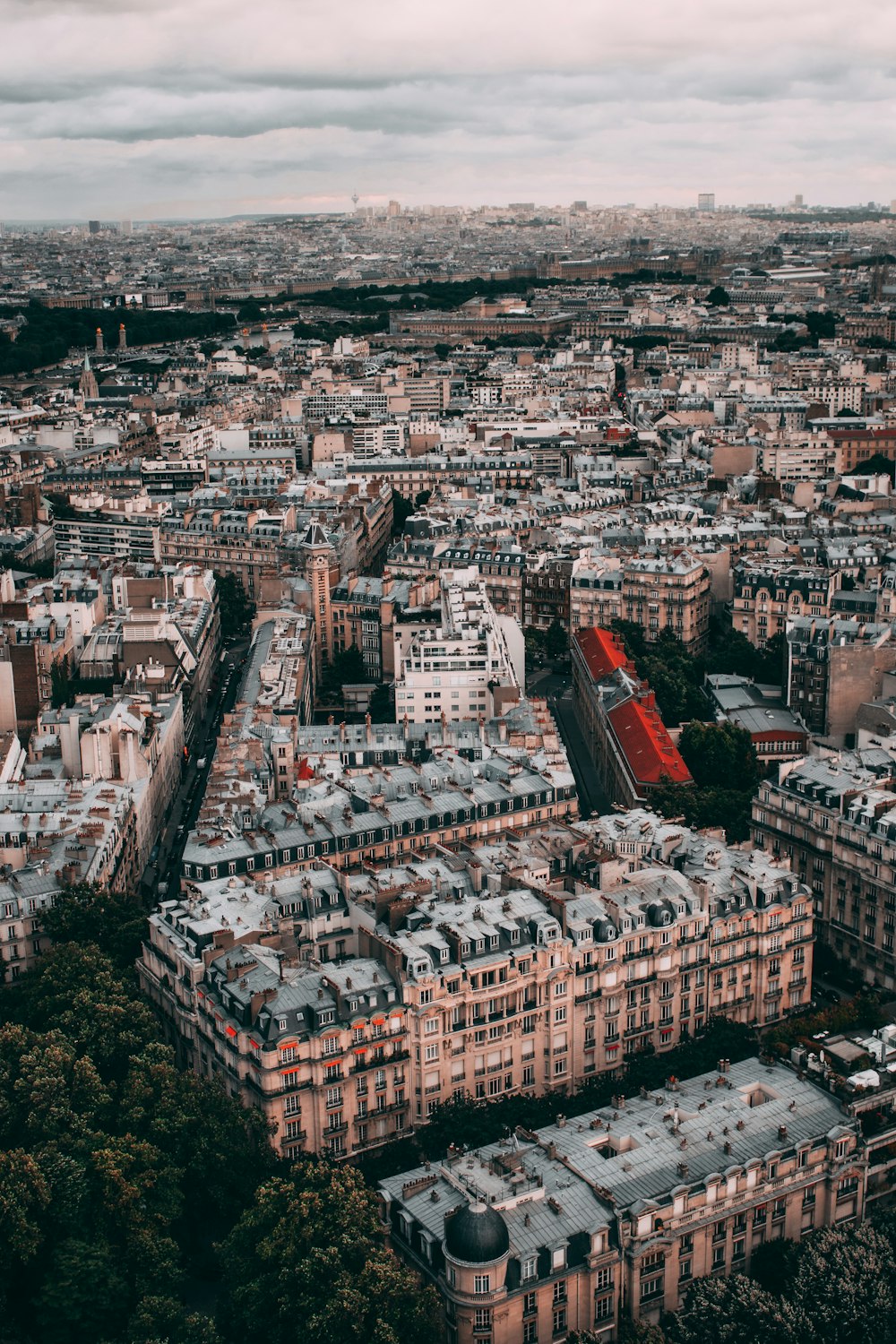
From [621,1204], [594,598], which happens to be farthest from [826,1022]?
[594,598]

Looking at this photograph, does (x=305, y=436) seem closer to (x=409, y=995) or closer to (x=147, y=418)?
(x=147, y=418)

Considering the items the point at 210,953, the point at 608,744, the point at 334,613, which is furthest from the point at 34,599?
the point at 210,953

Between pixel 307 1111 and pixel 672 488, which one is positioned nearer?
pixel 307 1111

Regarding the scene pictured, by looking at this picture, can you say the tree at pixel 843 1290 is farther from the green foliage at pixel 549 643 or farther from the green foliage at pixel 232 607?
the green foliage at pixel 232 607

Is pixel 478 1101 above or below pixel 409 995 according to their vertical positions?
below

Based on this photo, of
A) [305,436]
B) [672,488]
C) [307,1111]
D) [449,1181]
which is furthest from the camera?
[305,436]

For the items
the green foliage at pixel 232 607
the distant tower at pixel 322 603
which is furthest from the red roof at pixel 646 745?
the green foliage at pixel 232 607

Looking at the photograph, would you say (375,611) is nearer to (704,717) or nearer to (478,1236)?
(704,717)

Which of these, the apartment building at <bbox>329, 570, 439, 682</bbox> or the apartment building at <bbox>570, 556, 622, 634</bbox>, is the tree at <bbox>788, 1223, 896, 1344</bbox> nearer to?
the apartment building at <bbox>329, 570, 439, 682</bbox>

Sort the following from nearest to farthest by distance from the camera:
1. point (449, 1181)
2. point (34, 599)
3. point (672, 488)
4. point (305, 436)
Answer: point (449, 1181) → point (34, 599) → point (672, 488) → point (305, 436)
